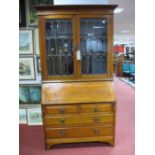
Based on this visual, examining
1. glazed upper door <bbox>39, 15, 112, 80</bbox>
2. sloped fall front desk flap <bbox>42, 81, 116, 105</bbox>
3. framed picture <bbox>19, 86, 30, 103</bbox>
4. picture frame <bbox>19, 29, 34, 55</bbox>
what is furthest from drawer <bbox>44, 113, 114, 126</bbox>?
picture frame <bbox>19, 29, 34, 55</bbox>

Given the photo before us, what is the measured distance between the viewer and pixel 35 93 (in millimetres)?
3729

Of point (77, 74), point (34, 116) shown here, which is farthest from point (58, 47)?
point (34, 116)

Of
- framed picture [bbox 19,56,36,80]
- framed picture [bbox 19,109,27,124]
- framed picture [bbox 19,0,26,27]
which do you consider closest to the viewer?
framed picture [bbox 19,0,26,27]

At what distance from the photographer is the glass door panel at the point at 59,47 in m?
2.95

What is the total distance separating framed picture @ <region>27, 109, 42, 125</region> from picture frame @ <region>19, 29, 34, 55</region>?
3.32 ft

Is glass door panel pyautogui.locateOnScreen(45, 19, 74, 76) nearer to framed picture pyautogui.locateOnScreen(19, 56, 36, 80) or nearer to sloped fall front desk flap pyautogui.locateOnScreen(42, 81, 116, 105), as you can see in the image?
sloped fall front desk flap pyautogui.locateOnScreen(42, 81, 116, 105)

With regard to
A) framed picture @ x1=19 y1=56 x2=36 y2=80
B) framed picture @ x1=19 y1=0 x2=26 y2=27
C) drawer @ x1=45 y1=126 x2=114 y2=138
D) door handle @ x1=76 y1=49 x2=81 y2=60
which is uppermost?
framed picture @ x1=19 y1=0 x2=26 y2=27

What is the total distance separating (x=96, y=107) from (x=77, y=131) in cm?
43

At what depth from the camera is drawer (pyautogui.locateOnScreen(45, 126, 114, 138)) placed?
2.96 meters

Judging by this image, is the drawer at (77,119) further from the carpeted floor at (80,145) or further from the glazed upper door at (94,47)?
the glazed upper door at (94,47)
